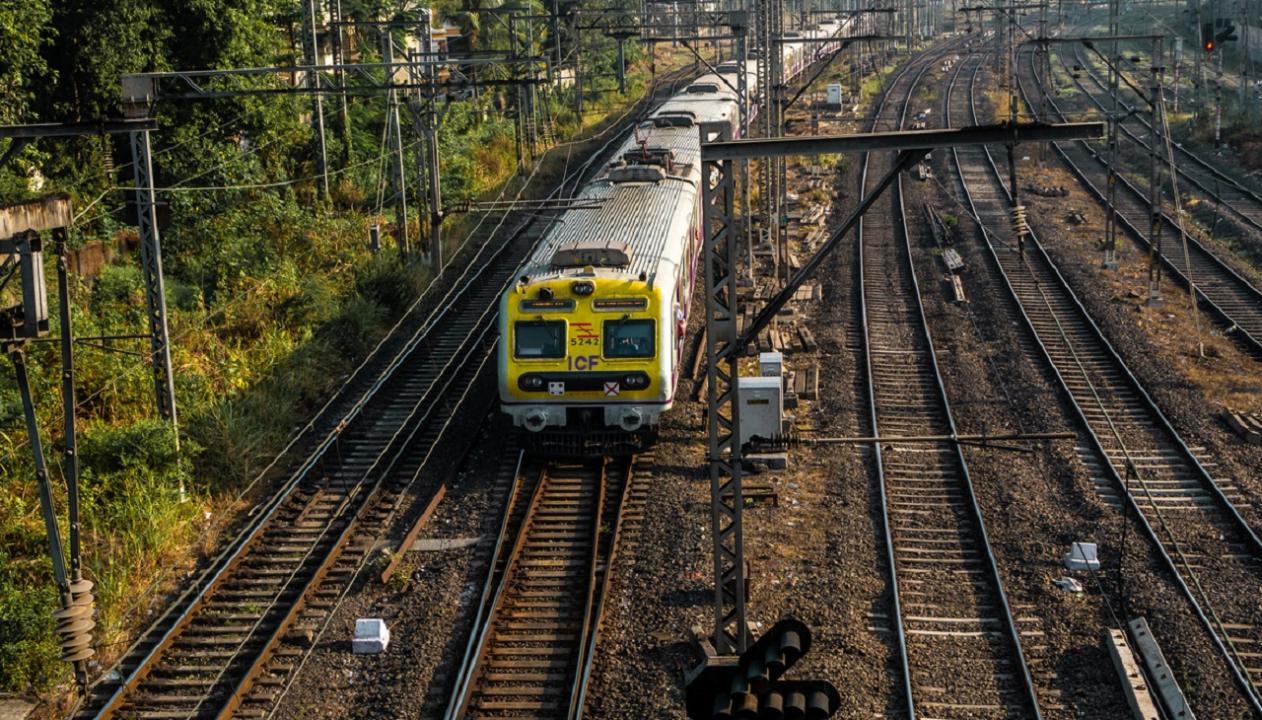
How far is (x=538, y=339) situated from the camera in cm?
1764

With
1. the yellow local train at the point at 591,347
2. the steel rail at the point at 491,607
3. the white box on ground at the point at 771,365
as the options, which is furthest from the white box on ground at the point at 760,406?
the steel rail at the point at 491,607

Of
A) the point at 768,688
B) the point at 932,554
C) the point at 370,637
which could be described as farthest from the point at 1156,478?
the point at 768,688

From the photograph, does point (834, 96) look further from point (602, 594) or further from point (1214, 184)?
point (602, 594)

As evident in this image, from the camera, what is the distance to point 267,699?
12.6 metres

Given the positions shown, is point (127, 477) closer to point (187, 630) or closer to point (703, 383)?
point (187, 630)

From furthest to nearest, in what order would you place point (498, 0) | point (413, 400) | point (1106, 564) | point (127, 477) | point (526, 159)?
point (498, 0)
point (526, 159)
point (413, 400)
point (127, 477)
point (1106, 564)

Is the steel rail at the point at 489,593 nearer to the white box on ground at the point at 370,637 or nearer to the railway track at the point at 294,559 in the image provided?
the white box on ground at the point at 370,637

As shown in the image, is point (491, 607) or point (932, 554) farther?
point (932, 554)

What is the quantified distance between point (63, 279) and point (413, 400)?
33.1 feet

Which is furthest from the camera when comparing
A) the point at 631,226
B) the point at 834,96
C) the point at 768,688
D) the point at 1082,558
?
the point at 834,96

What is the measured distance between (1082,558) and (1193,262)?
1606cm

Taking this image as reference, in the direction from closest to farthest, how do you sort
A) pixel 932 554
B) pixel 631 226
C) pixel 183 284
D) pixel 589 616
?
1. pixel 589 616
2. pixel 932 554
3. pixel 631 226
4. pixel 183 284

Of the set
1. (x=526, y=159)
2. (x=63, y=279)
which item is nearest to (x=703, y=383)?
(x=63, y=279)

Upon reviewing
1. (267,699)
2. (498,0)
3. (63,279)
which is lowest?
(267,699)
